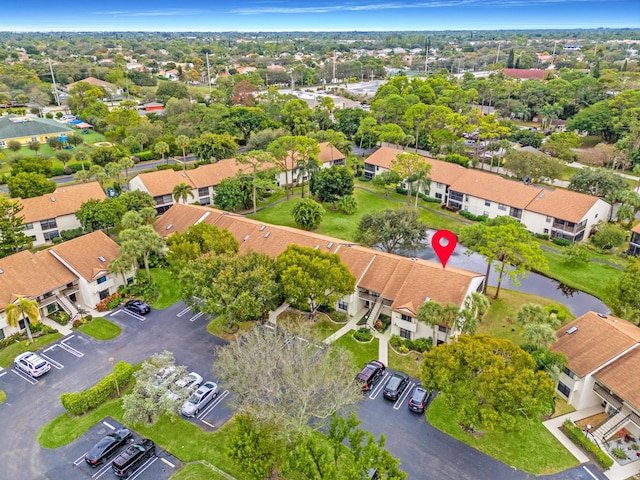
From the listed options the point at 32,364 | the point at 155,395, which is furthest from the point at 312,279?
the point at 32,364

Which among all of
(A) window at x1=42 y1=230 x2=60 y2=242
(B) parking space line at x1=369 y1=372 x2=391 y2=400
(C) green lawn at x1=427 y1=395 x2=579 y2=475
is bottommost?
(B) parking space line at x1=369 y1=372 x2=391 y2=400

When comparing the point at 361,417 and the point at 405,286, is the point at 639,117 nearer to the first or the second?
the point at 405,286

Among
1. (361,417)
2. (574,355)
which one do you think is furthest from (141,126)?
(574,355)

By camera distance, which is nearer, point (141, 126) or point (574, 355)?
point (574, 355)

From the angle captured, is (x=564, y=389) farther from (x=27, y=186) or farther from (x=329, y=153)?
(x=27, y=186)

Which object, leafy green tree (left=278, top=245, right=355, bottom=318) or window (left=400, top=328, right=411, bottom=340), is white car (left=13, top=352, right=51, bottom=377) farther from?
window (left=400, top=328, right=411, bottom=340)

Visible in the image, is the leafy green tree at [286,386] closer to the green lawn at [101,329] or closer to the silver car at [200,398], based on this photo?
the silver car at [200,398]

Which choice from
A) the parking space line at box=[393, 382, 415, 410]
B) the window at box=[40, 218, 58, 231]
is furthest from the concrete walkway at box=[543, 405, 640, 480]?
the window at box=[40, 218, 58, 231]

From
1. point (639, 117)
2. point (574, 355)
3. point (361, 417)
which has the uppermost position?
point (639, 117)
